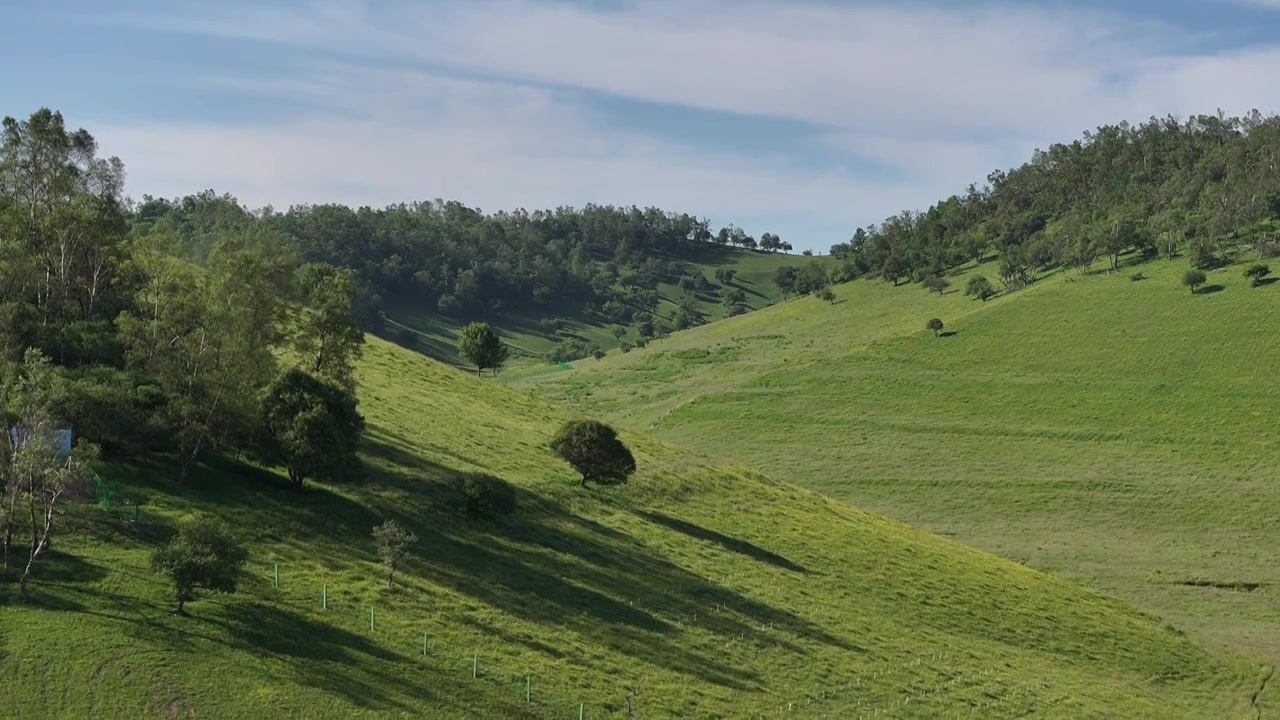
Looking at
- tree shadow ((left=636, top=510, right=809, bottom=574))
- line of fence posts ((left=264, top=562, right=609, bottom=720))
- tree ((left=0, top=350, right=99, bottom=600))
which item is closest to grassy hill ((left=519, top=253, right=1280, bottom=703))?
tree shadow ((left=636, top=510, right=809, bottom=574))

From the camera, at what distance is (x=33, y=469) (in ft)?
131

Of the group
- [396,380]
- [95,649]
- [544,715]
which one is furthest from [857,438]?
[95,649]

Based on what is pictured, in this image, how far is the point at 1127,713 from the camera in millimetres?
51906

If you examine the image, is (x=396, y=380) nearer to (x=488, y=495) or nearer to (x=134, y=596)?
(x=488, y=495)

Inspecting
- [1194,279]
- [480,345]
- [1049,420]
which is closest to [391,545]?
[480,345]

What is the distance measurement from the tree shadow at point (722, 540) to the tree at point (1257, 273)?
10239 cm

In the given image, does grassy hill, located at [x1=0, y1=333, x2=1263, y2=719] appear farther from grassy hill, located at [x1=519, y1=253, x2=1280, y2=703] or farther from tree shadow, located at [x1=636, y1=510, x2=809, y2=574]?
grassy hill, located at [x1=519, y1=253, x2=1280, y2=703]

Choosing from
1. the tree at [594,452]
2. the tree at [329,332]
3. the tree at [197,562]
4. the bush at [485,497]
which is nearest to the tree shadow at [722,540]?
the tree at [594,452]

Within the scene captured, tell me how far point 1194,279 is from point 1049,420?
139ft

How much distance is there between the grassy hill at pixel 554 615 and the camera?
124ft

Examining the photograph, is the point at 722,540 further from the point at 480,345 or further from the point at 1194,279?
the point at 1194,279

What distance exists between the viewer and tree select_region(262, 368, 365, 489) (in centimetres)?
5284

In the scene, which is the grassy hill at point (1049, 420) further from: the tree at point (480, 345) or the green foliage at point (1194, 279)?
the tree at point (480, 345)

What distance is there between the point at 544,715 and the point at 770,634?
15.4 metres
